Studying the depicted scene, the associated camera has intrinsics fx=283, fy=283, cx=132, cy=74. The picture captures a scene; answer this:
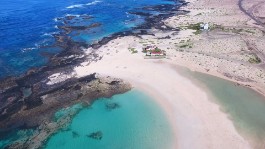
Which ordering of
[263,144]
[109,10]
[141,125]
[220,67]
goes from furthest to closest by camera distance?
[109,10]
[220,67]
[141,125]
[263,144]

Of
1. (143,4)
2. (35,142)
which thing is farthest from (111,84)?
(143,4)

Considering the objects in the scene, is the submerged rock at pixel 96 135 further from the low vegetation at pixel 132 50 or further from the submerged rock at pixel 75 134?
the low vegetation at pixel 132 50

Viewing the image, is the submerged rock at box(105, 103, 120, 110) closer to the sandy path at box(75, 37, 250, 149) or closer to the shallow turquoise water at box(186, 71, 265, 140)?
the sandy path at box(75, 37, 250, 149)

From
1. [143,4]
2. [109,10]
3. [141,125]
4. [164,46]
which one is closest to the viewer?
[141,125]

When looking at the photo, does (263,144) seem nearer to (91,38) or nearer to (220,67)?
(220,67)

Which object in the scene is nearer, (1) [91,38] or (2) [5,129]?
(2) [5,129]

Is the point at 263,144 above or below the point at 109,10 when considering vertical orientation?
below

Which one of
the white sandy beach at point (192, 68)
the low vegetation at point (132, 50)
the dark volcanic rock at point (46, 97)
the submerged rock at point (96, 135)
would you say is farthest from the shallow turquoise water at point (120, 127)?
the low vegetation at point (132, 50)
